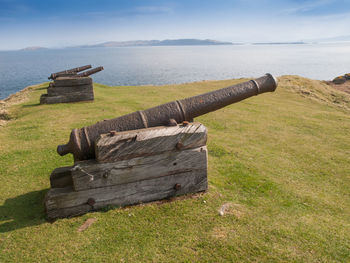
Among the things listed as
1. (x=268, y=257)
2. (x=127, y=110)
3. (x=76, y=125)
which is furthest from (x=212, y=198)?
(x=127, y=110)

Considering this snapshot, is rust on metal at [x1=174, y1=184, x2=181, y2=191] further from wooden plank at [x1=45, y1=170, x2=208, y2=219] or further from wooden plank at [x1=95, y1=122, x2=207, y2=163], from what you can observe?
wooden plank at [x1=95, y1=122, x2=207, y2=163]

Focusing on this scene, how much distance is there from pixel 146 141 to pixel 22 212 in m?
2.76

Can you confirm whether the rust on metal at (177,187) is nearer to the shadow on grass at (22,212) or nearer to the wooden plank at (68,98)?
the shadow on grass at (22,212)

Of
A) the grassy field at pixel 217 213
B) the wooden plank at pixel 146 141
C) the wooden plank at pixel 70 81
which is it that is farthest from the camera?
the wooden plank at pixel 70 81

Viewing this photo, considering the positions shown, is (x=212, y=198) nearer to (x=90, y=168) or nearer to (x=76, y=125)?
(x=90, y=168)

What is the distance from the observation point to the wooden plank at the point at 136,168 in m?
4.28

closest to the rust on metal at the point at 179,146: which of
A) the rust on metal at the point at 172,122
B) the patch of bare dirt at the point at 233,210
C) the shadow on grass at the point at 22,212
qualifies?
the rust on metal at the point at 172,122

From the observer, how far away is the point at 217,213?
15.4 ft

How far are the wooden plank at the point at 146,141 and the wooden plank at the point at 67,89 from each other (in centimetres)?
1165

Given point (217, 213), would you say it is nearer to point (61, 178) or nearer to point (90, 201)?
point (90, 201)

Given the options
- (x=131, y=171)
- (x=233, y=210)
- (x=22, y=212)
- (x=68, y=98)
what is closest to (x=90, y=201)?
(x=131, y=171)

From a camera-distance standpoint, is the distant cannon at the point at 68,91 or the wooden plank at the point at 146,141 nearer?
the wooden plank at the point at 146,141

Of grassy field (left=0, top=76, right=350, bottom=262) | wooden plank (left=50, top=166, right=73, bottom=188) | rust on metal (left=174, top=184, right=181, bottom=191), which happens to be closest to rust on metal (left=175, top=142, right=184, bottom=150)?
rust on metal (left=174, top=184, right=181, bottom=191)

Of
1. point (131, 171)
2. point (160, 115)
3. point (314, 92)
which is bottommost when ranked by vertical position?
point (314, 92)
